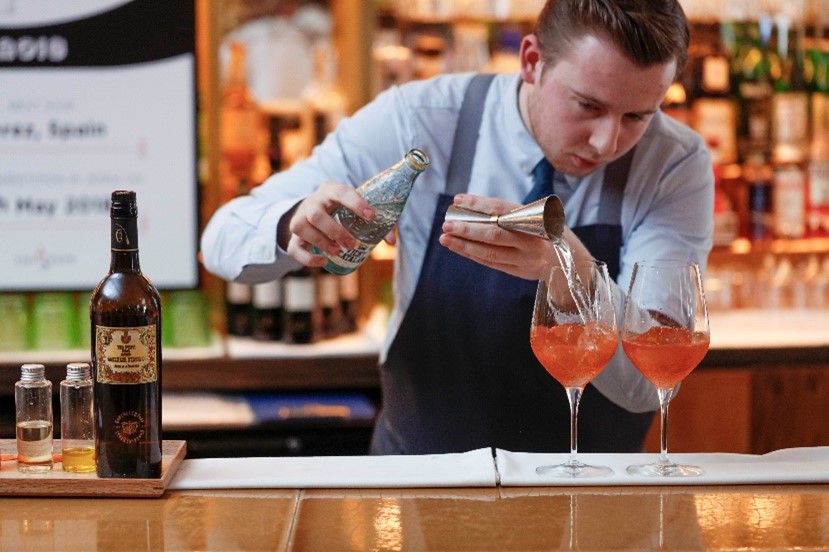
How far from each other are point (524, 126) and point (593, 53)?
1.11 feet

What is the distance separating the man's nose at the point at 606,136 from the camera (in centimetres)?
192

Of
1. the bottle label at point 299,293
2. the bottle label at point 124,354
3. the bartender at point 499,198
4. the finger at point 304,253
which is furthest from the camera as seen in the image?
the bottle label at point 299,293

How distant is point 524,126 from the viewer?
221 cm

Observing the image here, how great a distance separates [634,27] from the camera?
6.12ft

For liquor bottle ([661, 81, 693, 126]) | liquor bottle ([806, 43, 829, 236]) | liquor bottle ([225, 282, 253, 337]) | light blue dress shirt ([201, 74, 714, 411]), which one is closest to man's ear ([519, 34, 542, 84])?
light blue dress shirt ([201, 74, 714, 411])

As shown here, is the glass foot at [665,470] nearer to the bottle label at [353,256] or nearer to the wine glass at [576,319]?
the wine glass at [576,319]

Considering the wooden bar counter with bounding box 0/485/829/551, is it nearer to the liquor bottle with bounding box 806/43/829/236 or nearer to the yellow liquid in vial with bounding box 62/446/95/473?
the yellow liquid in vial with bounding box 62/446/95/473

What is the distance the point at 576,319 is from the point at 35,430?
728 millimetres

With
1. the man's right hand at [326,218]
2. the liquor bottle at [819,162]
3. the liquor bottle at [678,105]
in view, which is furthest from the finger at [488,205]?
the liquor bottle at [819,162]

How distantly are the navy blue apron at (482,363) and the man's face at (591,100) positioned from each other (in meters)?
0.18

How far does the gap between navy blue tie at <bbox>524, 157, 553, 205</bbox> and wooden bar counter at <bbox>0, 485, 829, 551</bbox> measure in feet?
2.62

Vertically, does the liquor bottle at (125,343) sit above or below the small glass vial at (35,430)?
above

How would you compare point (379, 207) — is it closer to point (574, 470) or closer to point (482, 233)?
point (482, 233)

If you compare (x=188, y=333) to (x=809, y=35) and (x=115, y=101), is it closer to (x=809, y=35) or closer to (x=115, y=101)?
(x=115, y=101)
